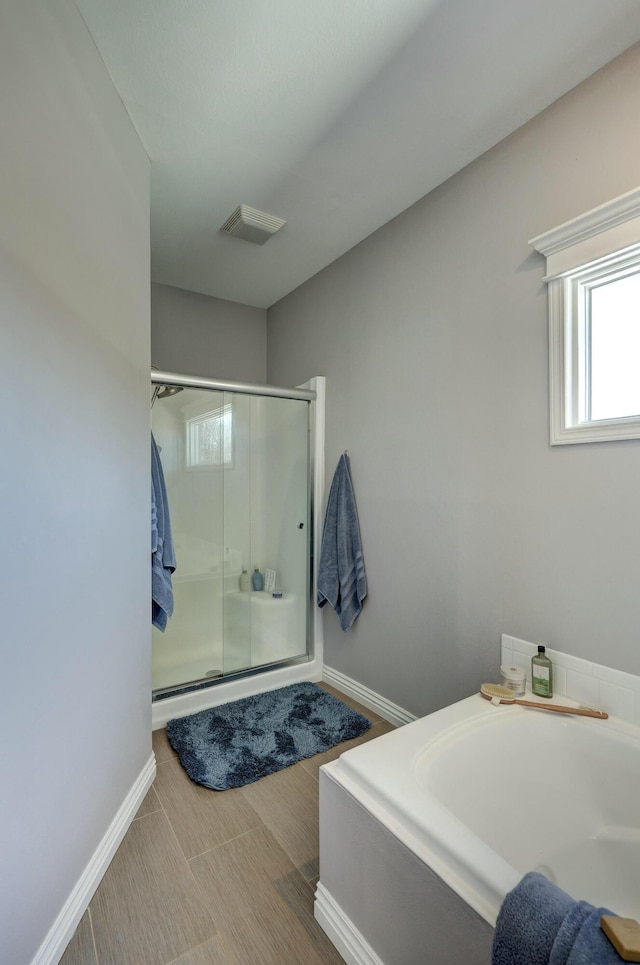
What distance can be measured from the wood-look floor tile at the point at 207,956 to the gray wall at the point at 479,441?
3.90 ft

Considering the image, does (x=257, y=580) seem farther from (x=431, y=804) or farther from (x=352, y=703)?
(x=431, y=804)

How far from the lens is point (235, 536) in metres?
2.70

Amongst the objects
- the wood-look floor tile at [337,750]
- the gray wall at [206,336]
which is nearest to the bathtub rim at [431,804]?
the wood-look floor tile at [337,750]

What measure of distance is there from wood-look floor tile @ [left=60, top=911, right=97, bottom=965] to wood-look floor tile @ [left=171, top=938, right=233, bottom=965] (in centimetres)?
23

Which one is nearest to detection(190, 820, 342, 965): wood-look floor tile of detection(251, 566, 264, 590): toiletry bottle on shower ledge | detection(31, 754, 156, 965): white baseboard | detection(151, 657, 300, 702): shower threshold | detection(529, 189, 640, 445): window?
detection(31, 754, 156, 965): white baseboard

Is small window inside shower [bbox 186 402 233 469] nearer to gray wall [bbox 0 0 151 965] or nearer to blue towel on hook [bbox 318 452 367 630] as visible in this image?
blue towel on hook [bbox 318 452 367 630]

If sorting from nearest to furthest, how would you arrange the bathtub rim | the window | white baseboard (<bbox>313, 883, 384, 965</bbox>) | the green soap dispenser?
the bathtub rim
white baseboard (<bbox>313, 883, 384, 965</bbox>)
the window
the green soap dispenser

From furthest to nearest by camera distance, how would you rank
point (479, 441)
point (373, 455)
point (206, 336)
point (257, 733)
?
point (206, 336)
point (373, 455)
point (257, 733)
point (479, 441)

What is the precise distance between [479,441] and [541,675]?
897 millimetres

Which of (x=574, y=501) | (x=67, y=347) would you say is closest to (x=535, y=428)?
(x=574, y=501)

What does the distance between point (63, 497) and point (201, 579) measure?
1.51 metres

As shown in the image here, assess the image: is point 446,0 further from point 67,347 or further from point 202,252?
point 202,252

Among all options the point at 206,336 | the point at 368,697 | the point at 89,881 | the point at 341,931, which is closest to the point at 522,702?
the point at 341,931

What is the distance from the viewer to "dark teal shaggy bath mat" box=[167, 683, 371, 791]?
6.26 feet
